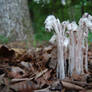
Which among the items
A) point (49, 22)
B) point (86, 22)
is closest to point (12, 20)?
point (49, 22)

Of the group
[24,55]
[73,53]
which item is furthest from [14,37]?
[73,53]

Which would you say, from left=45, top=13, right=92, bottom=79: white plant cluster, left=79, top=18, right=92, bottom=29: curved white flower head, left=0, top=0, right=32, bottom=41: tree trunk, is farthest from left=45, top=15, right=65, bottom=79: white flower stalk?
left=0, top=0, right=32, bottom=41: tree trunk

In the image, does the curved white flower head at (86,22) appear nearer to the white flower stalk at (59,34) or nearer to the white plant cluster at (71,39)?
the white plant cluster at (71,39)

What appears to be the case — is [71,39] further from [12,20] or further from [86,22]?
[12,20]

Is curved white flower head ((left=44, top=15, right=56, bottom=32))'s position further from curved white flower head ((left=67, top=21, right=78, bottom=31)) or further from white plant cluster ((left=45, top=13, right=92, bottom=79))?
curved white flower head ((left=67, top=21, right=78, bottom=31))

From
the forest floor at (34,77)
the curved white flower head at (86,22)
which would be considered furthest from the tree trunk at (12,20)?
the curved white flower head at (86,22)

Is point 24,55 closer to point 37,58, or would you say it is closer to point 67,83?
point 37,58
